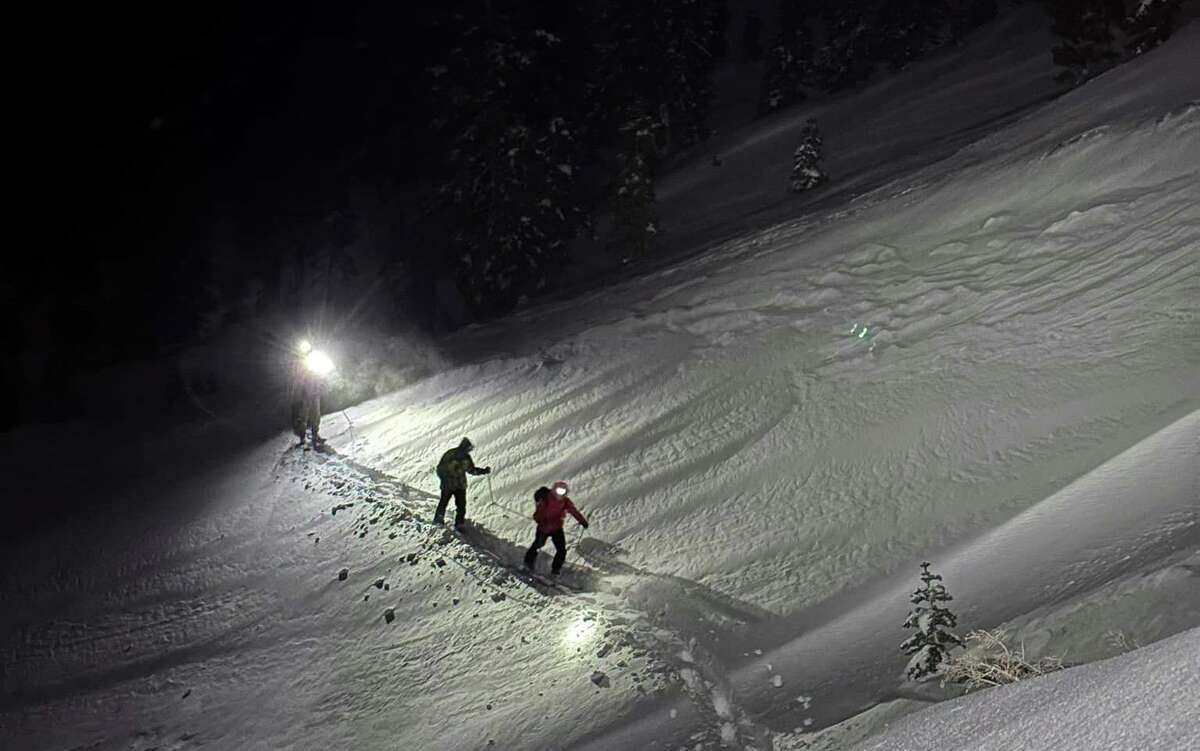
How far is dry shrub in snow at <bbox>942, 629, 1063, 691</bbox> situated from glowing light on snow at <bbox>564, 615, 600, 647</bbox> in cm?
424

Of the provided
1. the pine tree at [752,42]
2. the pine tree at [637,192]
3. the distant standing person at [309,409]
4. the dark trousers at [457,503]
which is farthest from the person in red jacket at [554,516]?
the pine tree at [752,42]

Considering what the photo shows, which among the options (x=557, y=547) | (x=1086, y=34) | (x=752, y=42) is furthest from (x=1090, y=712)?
(x=752, y=42)

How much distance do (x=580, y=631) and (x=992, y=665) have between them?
4.88m

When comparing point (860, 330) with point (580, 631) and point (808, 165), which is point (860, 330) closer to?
point (580, 631)

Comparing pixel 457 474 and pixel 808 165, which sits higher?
pixel 808 165

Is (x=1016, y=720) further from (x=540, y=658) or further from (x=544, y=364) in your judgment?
(x=544, y=364)

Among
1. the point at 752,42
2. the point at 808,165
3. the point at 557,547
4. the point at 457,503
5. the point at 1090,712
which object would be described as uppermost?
the point at 752,42

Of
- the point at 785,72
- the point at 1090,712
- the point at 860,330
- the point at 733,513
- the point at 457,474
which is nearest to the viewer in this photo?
the point at 1090,712

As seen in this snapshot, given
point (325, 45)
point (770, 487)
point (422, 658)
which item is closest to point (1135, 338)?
point (770, 487)

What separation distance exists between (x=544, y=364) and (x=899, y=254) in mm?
8756

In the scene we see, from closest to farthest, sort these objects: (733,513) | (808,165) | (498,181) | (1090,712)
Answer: (1090,712) < (733,513) < (808,165) < (498,181)

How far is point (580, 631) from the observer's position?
8734 millimetres

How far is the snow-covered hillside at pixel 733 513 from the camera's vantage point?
23.1ft

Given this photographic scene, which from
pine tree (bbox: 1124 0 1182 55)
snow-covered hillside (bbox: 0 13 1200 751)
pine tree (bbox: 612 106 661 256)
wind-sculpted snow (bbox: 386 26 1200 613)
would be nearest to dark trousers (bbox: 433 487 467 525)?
snow-covered hillside (bbox: 0 13 1200 751)
